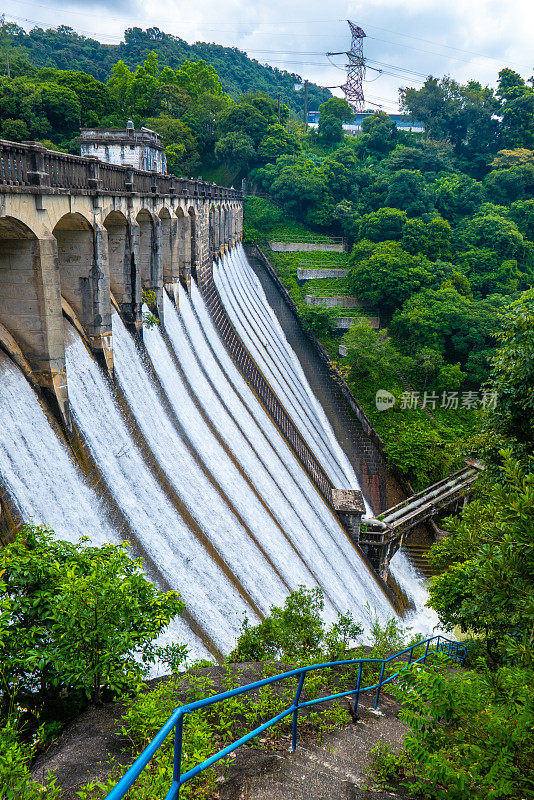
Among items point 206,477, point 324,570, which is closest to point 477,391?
point 324,570

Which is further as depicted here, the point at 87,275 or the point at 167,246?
the point at 167,246

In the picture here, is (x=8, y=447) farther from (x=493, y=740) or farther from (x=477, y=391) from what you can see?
(x=477, y=391)

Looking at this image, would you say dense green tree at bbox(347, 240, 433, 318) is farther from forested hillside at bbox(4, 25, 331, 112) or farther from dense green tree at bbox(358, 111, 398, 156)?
forested hillside at bbox(4, 25, 331, 112)

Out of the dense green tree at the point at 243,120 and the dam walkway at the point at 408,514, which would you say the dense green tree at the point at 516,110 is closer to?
the dense green tree at the point at 243,120

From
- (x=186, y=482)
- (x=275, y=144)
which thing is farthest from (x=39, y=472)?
(x=275, y=144)

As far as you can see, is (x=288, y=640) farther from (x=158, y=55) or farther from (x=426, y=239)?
(x=158, y=55)

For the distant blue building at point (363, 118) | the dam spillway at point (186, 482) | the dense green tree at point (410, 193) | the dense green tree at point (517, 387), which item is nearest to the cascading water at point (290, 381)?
the dam spillway at point (186, 482)
